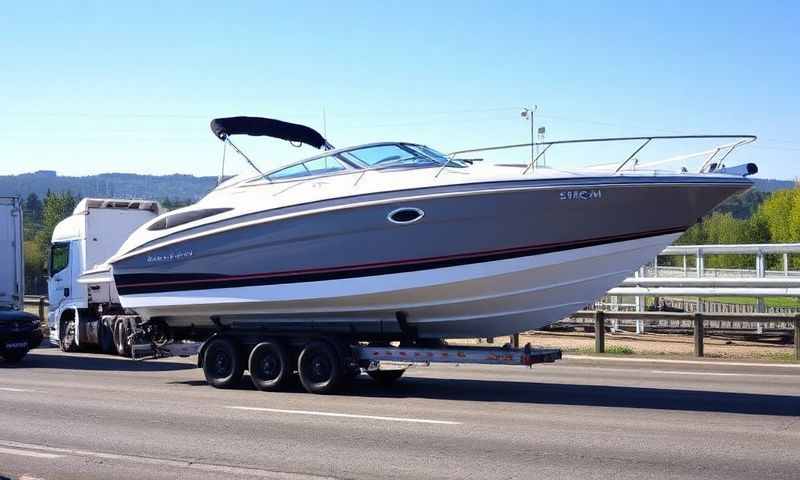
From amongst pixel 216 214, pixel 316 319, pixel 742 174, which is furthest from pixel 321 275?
pixel 742 174

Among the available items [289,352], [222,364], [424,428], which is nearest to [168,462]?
[424,428]

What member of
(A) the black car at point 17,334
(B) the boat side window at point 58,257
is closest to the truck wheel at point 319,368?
(A) the black car at point 17,334

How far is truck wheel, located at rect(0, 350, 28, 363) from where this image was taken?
64.3ft

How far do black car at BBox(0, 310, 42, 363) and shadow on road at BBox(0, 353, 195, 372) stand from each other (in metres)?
0.27

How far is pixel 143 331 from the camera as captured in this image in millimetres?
16109

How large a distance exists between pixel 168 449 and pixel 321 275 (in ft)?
14.0

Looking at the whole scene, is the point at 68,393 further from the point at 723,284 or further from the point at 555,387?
the point at 723,284

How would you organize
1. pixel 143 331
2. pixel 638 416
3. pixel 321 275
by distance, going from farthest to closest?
pixel 143 331
pixel 321 275
pixel 638 416

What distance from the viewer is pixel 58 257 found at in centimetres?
2336

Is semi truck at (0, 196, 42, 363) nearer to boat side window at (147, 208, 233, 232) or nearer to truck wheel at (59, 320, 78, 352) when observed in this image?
truck wheel at (59, 320, 78, 352)

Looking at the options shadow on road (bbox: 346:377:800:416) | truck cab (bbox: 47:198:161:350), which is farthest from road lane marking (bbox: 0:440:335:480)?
truck cab (bbox: 47:198:161:350)

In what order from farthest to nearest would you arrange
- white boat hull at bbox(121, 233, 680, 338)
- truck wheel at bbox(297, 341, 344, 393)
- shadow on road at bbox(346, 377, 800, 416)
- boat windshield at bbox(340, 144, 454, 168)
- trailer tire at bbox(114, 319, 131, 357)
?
trailer tire at bbox(114, 319, 131, 357)
boat windshield at bbox(340, 144, 454, 168)
truck wheel at bbox(297, 341, 344, 393)
white boat hull at bbox(121, 233, 680, 338)
shadow on road at bbox(346, 377, 800, 416)

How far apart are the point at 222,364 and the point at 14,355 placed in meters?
7.33

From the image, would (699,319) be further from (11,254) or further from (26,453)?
(11,254)
